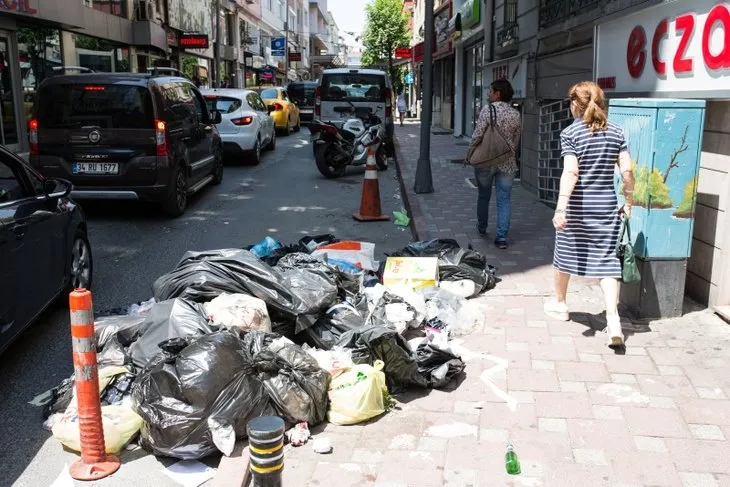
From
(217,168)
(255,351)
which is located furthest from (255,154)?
(255,351)

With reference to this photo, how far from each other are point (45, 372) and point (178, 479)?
173 cm

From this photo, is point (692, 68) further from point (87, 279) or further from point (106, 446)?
point (87, 279)

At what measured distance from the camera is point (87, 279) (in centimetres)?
627

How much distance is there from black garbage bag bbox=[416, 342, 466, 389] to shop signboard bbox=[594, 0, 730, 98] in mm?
2684

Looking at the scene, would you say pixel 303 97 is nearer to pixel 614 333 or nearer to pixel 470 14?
pixel 470 14

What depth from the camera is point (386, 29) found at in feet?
162

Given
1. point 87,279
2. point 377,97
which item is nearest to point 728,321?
point 87,279

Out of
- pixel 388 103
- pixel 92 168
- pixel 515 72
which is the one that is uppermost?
pixel 515 72

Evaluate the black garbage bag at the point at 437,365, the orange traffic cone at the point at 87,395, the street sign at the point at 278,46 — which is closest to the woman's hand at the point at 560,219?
the black garbage bag at the point at 437,365

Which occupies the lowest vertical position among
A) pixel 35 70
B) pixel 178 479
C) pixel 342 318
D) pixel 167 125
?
pixel 178 479

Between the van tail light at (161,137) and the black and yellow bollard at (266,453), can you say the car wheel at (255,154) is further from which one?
the black and yellow bollard at (266,453)

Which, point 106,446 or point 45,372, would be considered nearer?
point 106,446

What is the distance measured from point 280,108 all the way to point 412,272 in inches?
714

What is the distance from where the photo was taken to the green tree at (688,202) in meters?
5.08
